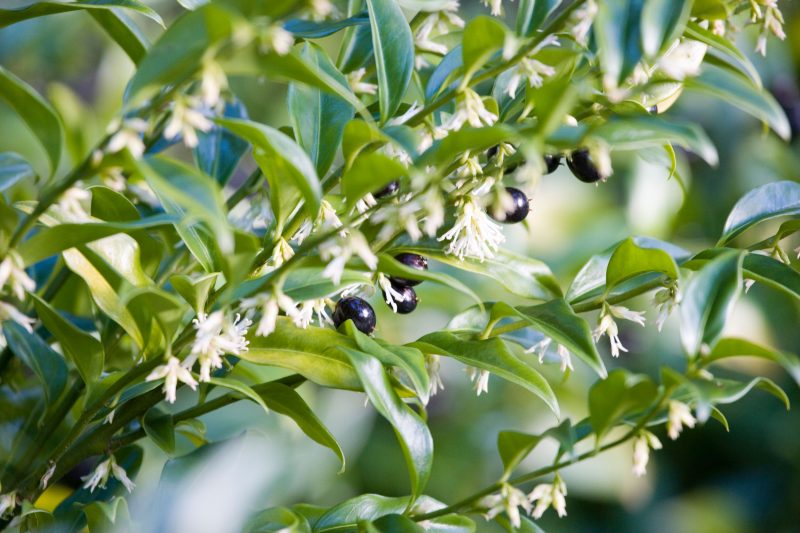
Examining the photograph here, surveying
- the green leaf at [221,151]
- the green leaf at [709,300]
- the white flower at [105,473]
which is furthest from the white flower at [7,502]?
the green leaf at [709,300]

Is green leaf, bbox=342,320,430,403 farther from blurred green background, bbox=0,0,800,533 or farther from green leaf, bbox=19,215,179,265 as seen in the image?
blurred green background, bbox=0,0,800,533

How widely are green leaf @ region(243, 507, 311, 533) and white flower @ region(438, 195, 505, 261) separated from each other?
16cm

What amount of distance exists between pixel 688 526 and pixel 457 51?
1.30 meters

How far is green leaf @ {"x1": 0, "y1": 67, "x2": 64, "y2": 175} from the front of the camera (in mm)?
445

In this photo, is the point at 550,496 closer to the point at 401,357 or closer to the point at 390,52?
the point at 401,357

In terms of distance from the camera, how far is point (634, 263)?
0.48 meters

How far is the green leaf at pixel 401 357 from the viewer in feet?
1.47

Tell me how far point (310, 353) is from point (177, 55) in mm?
193

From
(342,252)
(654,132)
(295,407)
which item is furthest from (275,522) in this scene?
(654,132)

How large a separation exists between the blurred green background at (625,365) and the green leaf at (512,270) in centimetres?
65

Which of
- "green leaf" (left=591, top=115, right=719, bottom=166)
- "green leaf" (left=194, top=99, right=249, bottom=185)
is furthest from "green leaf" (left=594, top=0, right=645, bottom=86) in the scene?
"green leaf" (left=194, top=99, right=249, bottom=185)

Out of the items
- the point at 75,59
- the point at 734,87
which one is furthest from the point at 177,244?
the point at 75,59

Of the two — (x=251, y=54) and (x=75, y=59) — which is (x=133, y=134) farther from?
(x=75, y=59)

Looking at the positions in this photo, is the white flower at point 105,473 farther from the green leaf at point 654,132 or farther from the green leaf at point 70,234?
the green leaf at point 654,132
